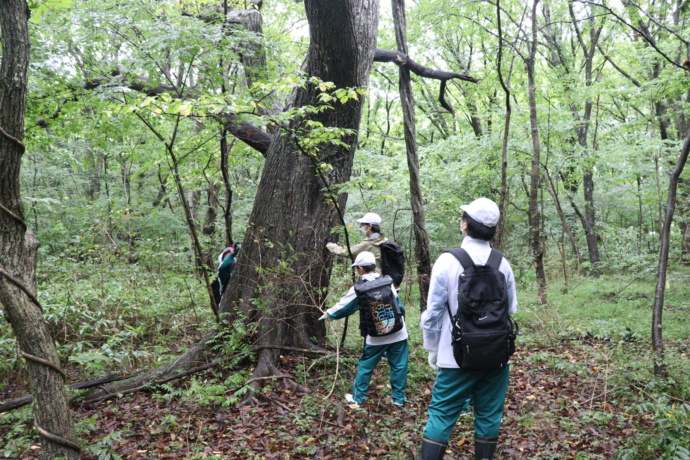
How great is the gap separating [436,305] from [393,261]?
2.47 metres

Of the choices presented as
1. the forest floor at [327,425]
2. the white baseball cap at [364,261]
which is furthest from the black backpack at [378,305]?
the forest floor at [327,425]

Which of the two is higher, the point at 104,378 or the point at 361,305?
the point at 361,305

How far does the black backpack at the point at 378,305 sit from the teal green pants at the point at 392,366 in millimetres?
290

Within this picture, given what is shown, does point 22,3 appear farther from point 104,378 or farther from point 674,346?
point 674,346

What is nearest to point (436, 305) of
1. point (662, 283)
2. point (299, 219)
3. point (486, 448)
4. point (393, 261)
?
point (486, 448)

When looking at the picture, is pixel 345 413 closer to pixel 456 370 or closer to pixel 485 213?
pixel 456 370

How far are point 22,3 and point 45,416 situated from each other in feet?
9.25

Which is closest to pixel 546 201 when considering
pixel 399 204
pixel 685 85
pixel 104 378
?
pixel 399 204

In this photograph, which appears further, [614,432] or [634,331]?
[634,331]

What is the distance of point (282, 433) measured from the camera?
4016 mm

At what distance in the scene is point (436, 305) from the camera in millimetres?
3158

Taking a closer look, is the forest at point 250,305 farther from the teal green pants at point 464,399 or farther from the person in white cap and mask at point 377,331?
the teal green pants at point 464,399

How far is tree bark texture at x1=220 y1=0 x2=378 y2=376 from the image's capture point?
529 centimetres

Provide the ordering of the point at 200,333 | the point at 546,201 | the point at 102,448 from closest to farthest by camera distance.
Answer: the point at 102,448
the point at 200,333
the point at 546,201
